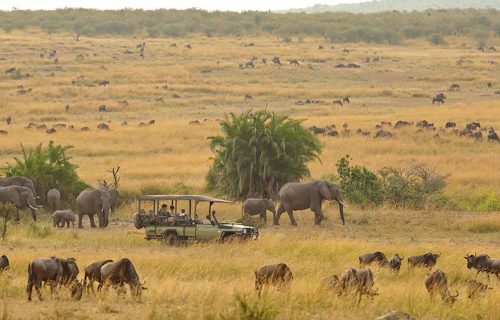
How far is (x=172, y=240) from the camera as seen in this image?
2247cm

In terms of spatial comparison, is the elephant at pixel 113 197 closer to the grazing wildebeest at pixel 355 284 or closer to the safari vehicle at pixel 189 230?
the safari vehicle at pixel 189 230

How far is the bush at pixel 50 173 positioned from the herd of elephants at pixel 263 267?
1.95 metres

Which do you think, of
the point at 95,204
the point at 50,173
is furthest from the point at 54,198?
the point at 95,204

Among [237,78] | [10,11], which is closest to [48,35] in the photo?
[10,11]

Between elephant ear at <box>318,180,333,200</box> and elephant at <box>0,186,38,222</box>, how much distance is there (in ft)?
24.8

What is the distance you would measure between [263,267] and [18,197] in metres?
13.7

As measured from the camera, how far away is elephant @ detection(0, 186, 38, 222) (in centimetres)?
2744

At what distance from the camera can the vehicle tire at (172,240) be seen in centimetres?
2241

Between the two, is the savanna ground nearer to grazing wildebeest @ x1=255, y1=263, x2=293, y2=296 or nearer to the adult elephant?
grazing wildebeest @ x1=255, y1=263, x2=293, y2=296

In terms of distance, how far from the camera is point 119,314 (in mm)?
13148

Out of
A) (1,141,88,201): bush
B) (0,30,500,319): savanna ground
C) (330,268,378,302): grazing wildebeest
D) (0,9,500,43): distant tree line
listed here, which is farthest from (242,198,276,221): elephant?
(0,9,500,43): distant tree line

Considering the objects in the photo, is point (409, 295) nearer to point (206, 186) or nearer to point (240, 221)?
point (240, 221)

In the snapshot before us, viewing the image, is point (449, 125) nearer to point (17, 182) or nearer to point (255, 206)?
point (255, 206)

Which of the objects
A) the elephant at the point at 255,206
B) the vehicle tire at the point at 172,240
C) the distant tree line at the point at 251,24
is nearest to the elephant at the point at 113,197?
the elephant at the point at 255,206
